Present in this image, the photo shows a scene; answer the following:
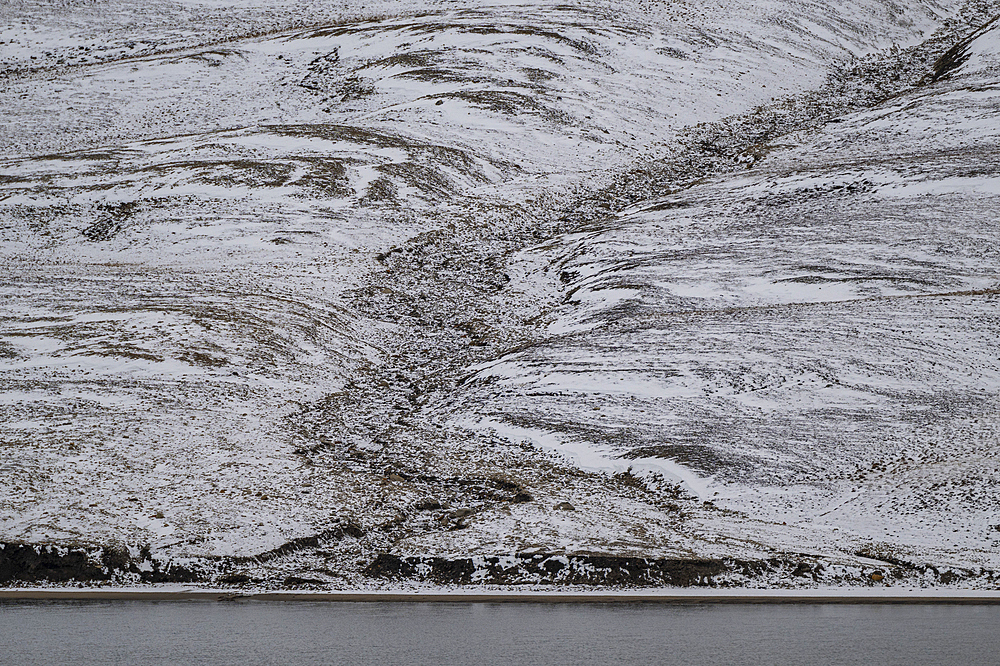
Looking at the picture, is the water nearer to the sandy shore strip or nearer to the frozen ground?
the sandy shore strip

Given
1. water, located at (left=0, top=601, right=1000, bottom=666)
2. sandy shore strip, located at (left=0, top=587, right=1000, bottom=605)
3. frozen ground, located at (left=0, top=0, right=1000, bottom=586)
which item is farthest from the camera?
frozen ground, located at (left=0, top=0, right=1000, bottom=586)

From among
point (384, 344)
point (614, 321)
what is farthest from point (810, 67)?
point (384, 344)

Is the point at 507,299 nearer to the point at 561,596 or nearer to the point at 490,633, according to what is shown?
the point at 561,596

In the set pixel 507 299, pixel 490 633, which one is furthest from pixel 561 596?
pixel 507 299

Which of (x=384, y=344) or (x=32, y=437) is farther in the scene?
(x=384, y=344)

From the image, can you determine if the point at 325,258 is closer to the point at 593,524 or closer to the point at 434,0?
the point at 593,524

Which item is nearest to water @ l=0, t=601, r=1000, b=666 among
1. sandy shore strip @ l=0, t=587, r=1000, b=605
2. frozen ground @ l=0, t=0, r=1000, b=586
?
sandy shore strip @ l=0, t=587, r=1000, b=605
